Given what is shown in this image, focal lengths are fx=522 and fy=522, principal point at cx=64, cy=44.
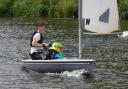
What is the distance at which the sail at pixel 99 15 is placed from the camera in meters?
20.8

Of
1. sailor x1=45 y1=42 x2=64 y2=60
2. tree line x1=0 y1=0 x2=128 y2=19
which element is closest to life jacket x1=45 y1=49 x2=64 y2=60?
sailor x1=45 y1=42 x2=64 y2=60

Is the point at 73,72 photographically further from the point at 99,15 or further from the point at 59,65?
the point at 99,15

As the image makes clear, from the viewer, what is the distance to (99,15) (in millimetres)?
21109

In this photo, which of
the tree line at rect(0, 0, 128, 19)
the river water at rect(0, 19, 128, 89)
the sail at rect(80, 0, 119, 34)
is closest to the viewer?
the river water at rect(0, 19, 128, 89)

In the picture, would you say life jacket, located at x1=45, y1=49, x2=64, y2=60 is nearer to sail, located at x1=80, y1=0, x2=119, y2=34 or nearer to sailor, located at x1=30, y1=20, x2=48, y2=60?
sailor, located at x1=30, y1=20, x2=48, y2=60

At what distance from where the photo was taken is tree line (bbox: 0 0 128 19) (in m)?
68.6

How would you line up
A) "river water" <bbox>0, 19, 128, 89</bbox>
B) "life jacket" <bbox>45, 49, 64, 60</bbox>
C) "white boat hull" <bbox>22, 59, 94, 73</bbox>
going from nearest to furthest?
1. "river water" <bbox>0, 19, 128, 89</bbox>
2. "white boat hull" <bbox>22, 59, 94, 73</bbox>
3. "life jacket" <bbox>45, 49, 64, 60</bbox>

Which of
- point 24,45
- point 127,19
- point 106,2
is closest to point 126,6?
point 127,19

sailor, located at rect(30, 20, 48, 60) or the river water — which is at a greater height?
sailor, located at rect(30, 20, 48, 60)

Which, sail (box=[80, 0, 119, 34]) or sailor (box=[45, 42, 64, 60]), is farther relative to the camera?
sail (box=[80, 0, 119, 34])

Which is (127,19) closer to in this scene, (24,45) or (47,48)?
(24,45)

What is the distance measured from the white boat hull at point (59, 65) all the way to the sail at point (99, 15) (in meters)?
1.66

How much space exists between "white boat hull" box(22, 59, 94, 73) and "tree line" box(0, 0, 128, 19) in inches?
1832

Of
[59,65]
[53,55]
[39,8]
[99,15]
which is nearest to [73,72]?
[59,65]
